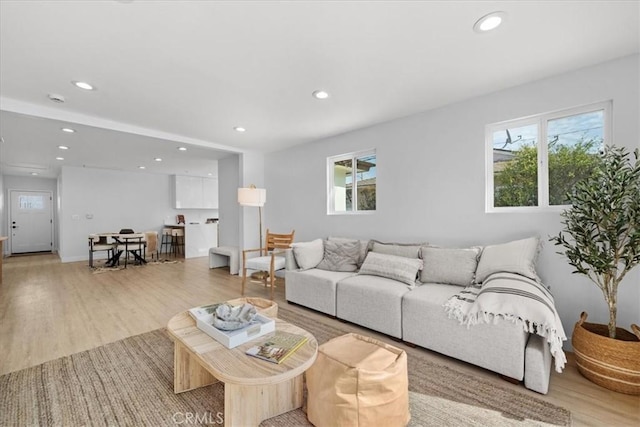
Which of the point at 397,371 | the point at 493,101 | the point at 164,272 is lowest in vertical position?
the point at 164,272

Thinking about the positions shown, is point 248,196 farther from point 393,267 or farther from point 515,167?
point 515,167

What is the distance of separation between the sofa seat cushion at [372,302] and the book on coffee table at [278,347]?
47.9 inches

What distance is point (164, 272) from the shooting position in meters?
5.69

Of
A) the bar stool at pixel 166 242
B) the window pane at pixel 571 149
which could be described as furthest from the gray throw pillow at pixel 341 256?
the bar stool at pixel 166 242

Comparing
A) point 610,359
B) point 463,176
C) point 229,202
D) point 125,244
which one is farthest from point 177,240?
point 610,359

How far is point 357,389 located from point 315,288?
195 centimetres

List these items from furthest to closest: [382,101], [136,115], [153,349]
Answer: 1. [136,115]
2. [382,101]
3. [153,349]

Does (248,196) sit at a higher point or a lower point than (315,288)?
higher

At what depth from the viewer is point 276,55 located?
2.19 metres

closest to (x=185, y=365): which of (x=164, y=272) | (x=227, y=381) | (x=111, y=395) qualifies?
(x=111, y=395)

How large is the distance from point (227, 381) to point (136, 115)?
3.52 metres

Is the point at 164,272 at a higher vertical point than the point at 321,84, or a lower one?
lower

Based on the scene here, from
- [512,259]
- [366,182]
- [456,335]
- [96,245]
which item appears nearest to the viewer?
[456,335]

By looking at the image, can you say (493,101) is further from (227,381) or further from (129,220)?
(129,220)
